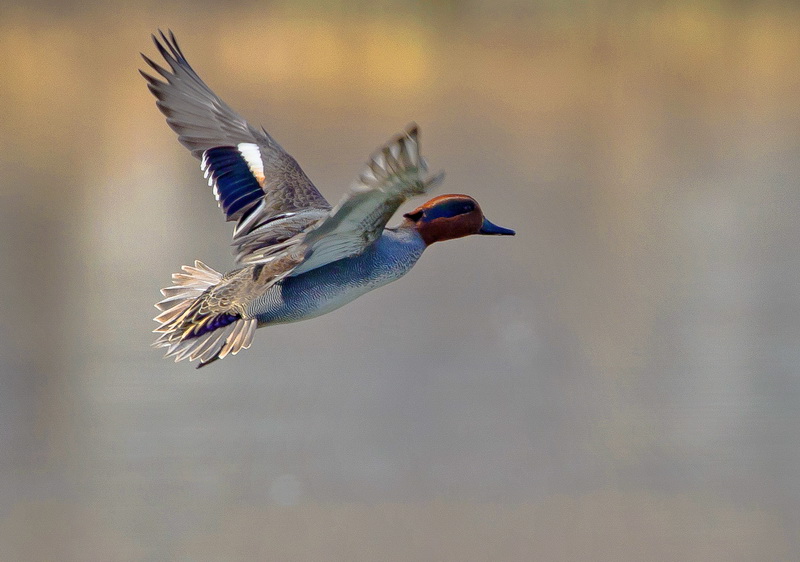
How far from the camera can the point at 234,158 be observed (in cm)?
251

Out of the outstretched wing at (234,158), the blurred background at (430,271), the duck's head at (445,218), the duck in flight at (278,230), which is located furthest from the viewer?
the blurred background at (430,271)

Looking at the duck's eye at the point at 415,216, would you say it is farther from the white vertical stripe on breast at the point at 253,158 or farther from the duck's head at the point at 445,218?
the white vertical stripe on breast at the point at 253,158

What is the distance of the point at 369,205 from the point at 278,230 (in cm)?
41

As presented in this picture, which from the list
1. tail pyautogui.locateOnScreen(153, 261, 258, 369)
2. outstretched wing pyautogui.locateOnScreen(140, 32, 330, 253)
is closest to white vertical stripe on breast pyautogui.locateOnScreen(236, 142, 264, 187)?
outstretched wing pyautogui.locateOnScreen(140, 32, 330, 253)

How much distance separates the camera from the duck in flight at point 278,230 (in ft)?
6.04

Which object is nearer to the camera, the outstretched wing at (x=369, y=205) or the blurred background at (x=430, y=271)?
the outstretched wing at (x=369, y=205)

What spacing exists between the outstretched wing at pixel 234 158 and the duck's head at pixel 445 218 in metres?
0.19

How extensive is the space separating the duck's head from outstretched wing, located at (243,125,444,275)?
234 mm

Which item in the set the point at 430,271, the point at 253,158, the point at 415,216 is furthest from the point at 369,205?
the point at 430,271

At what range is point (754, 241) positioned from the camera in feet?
21.1

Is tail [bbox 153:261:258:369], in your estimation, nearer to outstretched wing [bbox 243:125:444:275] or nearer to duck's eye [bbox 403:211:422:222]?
outstretched wing [bbox 243:125:444:275]

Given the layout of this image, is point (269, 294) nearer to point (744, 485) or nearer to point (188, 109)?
point (188, 109)

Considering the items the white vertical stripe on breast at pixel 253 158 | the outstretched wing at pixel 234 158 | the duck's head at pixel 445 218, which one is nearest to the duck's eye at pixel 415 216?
the duck's head at pixel 445 218

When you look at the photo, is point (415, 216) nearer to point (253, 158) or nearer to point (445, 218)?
point (445, 218)
